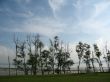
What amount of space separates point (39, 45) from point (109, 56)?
925 inches

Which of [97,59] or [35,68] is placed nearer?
[35,68]

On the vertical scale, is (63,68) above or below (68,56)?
below

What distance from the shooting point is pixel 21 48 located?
54.6 metres

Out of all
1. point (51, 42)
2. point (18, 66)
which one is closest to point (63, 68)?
point (51, 42)

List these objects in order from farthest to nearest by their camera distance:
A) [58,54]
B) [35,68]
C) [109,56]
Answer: [109,56] < [58,54] < [35,68]

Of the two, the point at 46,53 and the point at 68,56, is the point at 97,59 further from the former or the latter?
the point at 46,53

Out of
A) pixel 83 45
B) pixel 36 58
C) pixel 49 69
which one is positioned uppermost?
pixel 83 45

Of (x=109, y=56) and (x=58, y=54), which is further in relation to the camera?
(x=109, y=56)

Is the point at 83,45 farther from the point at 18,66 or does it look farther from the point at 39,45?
the point at 18,66

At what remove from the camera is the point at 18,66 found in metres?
57.1

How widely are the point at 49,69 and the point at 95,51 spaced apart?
1614 cm

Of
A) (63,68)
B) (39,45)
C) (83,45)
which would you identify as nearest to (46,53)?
(39,45)

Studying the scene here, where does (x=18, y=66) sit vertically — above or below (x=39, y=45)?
below

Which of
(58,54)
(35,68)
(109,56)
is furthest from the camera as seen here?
(109,56)
